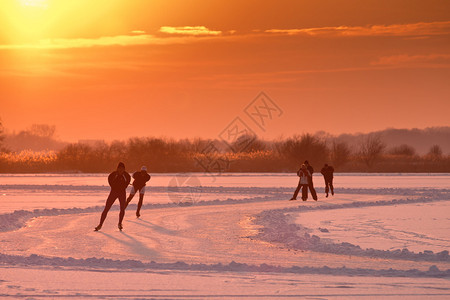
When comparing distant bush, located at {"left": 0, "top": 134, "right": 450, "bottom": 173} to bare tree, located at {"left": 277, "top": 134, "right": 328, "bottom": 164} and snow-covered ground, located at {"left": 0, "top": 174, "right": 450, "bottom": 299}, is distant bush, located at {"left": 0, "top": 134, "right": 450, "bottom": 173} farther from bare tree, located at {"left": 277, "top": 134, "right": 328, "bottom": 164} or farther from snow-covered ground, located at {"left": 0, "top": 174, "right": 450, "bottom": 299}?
snow-covered ground, located at {"left": 0, "top": 174, "right": 450, "bottom": 299}

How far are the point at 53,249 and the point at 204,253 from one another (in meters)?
2.90

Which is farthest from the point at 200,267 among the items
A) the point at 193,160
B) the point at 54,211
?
the point at 193,160

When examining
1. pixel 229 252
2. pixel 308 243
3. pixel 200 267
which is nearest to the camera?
pixel 200 267

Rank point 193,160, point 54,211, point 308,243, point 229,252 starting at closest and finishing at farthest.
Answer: point 229,252 → point 308,243 → point 54,211 → point 193,160

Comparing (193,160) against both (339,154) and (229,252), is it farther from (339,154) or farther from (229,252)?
(229,252)

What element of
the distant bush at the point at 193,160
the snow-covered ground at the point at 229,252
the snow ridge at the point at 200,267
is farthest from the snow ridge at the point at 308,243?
the distant bush at the point at 193,160

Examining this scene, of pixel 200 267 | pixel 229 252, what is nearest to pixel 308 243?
pixel 229 252

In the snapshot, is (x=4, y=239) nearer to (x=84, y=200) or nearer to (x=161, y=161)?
(x=84, y=200)

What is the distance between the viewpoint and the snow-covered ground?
9977 millimetres

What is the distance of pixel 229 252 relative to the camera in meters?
14.0

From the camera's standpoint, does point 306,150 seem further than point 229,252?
Yes

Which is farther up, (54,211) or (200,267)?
(54,211)

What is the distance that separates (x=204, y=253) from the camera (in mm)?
13875

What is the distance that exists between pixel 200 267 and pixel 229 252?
6.72 ft
